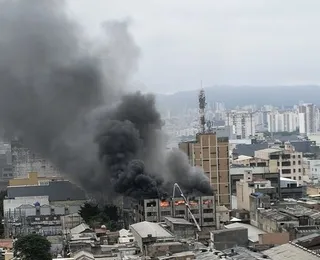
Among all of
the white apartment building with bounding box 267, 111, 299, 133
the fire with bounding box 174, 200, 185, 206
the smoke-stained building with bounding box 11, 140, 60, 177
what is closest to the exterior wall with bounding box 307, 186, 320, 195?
the fire with bounding box 174, 200, 185, 206

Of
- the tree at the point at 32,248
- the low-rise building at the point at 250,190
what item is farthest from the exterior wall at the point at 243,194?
the tree at the point at 32,248

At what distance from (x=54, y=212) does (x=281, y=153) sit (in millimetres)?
14065

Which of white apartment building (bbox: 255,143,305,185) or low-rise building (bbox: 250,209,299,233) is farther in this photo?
white apartment building (bbox: 255,143,305,185)

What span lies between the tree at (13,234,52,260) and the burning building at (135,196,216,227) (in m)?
6.88

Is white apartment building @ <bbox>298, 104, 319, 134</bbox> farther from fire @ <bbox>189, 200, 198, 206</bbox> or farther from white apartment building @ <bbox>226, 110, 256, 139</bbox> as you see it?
fire @ <bbox>189, 200, 198, 206</bbox>

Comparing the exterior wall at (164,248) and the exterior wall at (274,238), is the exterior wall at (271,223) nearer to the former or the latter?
the exterior wall at (274,238)

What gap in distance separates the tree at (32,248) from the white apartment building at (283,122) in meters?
81.8

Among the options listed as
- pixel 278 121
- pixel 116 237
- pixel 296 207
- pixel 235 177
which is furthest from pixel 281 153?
pixel 278 121

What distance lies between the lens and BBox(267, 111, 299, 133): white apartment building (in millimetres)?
103312

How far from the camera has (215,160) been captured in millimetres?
38344

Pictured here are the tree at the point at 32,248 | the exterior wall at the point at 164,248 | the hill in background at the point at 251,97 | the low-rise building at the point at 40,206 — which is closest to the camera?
the exterior wall at the point at 164,248

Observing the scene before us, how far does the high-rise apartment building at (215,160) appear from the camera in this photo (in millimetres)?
38188

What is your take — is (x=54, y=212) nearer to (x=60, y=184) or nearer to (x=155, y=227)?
(x=60, y=184)

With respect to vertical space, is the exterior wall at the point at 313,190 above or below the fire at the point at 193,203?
below
